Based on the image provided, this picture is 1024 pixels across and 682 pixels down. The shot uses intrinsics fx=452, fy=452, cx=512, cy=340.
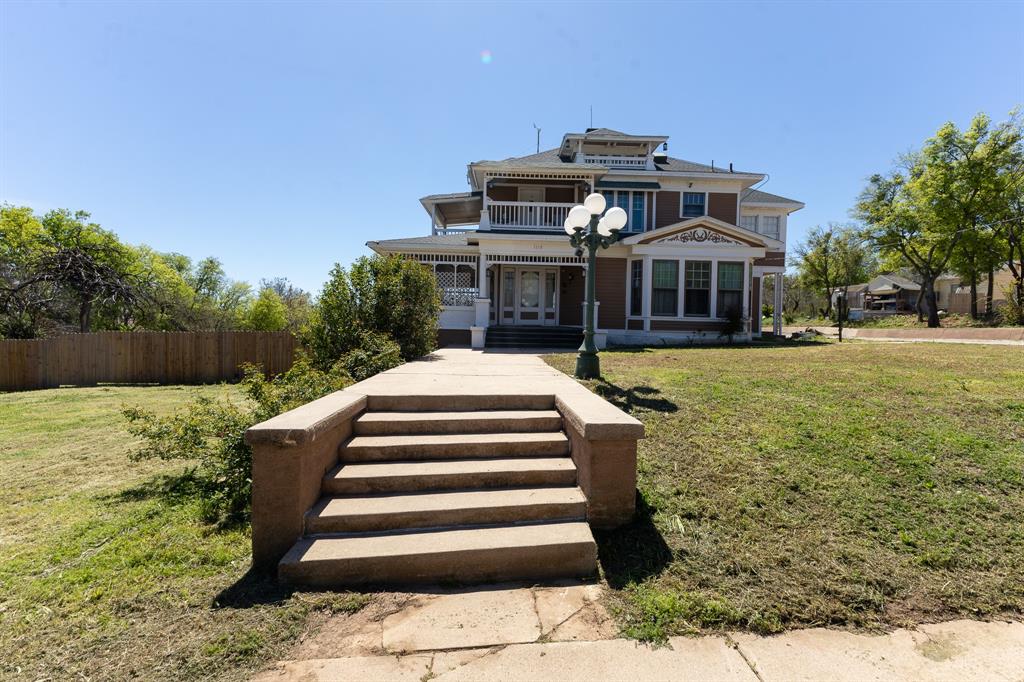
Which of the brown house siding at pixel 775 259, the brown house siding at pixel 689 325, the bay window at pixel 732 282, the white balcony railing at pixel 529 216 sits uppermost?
the white balcony railing at pixel 529 216

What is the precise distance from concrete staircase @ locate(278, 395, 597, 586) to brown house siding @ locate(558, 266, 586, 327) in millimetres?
13300

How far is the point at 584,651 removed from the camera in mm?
2402

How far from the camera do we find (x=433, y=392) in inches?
191

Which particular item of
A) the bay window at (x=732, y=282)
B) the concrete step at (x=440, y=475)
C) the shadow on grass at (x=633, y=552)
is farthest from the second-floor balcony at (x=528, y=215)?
the shadow on grass at (x=633, y=552)

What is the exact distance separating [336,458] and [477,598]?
178 centimetres

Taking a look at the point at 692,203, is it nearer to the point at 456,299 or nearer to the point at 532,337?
the point at 532,337

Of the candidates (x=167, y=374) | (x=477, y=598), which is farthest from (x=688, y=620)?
(x=167, y=374)

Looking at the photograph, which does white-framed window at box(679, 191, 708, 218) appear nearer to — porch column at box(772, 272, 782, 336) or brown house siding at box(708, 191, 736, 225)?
brown house siding at box(708, 191, 736, 225)

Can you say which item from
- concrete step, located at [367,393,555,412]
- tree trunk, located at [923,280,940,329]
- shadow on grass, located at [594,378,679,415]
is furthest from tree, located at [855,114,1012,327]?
concrete step, located at [367,393,555,412]

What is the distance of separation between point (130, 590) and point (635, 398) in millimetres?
5302

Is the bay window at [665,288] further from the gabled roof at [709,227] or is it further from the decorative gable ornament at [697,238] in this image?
the gabled roof at [709,227]

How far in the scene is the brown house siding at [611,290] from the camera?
16469 mm

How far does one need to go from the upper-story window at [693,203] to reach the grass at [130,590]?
60.1 ft

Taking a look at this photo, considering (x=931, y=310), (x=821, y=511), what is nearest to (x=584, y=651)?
(x=821, y=511)
